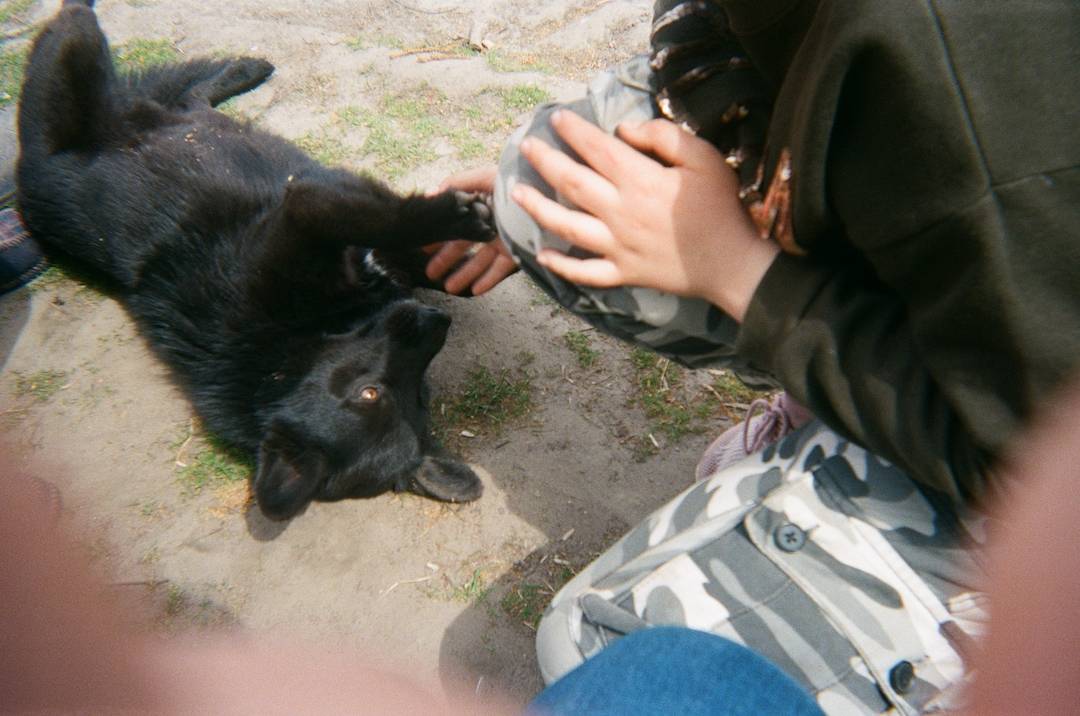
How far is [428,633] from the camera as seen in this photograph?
2121 mm

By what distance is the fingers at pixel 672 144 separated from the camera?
1.40m

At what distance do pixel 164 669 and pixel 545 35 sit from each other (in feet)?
12.9

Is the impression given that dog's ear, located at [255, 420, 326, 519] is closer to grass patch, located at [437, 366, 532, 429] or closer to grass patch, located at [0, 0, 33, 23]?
grass patch, located at [437, 366, 532, 429]

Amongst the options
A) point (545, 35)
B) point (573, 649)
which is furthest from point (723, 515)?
point (545, 35)

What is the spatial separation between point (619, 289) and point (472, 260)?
887mm

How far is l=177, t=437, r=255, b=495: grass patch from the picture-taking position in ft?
8.11

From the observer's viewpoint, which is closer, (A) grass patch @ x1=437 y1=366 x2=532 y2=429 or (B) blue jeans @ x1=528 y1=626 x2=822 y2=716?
(B) blue jeans @ x1=528 y1=626 x2=822 y2=716

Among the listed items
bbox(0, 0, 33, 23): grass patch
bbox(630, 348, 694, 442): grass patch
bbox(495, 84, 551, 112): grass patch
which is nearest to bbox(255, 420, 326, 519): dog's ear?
bbox(630, 348, 694, 442): grass patch

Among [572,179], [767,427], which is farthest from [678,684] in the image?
[767,427]

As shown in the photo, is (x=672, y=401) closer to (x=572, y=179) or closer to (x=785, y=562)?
(x=785, y=562)

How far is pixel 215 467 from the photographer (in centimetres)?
251

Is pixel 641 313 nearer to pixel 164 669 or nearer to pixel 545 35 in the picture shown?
pixel 164 669

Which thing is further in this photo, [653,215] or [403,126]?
[403,126]

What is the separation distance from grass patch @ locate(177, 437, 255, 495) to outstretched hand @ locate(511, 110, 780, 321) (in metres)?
1.64
